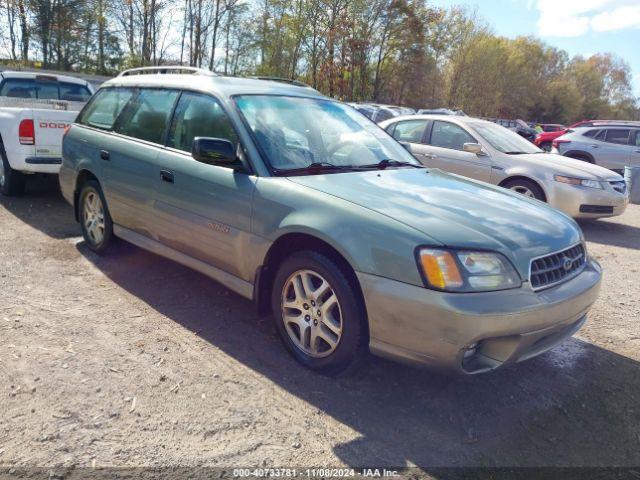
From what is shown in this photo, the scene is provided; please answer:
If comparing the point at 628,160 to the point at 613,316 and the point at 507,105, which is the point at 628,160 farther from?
the point at 507,105

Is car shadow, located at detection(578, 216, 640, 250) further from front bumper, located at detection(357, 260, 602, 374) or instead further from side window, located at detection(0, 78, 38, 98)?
side window, located at detection(0, 78, 38, 98)

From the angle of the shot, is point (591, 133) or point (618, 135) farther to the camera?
point (591, 133)

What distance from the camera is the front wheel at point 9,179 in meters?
6.99

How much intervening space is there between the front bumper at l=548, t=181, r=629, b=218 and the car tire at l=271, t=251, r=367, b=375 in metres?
5.48

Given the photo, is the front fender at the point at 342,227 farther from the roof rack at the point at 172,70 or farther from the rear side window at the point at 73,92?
the rear side window at the point at 73,92

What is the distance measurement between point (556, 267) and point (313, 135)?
1.88 metres

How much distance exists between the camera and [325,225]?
2.98 meters

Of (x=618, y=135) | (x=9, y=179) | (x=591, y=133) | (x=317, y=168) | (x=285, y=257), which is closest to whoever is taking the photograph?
(x=285, y=257)

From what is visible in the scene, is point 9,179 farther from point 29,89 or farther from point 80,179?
point 80,179

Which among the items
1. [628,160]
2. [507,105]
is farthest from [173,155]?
[507,105]

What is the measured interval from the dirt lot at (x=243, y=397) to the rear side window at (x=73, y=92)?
5.46 m

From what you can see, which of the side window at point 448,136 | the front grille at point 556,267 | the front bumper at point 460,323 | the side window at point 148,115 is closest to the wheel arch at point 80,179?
the side window at point 148,115

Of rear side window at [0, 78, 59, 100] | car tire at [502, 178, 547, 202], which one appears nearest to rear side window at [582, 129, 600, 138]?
car tire at [502, 178, 547, 202]

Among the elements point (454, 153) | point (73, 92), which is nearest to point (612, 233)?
point (454, 153)
